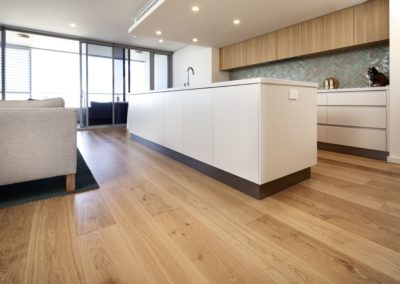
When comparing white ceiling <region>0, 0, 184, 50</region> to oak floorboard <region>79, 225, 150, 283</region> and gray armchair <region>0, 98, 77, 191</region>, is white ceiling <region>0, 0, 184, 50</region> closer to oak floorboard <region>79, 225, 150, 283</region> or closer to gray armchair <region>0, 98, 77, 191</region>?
gray armchair <region>0, 98, 77, 191</region>

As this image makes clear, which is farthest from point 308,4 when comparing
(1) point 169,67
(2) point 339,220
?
(1) point 169,67

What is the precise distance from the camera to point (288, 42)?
4195mm

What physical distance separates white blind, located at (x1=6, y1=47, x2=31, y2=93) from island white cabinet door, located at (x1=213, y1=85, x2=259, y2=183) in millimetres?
7201

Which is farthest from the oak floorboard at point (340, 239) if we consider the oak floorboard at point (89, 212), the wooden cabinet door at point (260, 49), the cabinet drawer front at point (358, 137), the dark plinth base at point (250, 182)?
the wooden cabinet door at point (260, 49)

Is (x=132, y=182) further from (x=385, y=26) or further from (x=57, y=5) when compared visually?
(x=57, y=5)

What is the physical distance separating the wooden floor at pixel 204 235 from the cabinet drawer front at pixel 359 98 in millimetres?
1309

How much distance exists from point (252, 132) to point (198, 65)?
5.12m

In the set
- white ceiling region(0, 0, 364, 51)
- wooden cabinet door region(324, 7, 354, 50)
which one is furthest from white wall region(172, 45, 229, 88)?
wooden cabinet door region(324, 7, 354, 50)

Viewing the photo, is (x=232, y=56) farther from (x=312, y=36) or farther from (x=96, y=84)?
(x=96, y=84)

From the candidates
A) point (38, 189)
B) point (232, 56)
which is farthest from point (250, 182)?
point (232, 56)

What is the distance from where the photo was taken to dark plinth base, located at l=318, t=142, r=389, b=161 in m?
2.81

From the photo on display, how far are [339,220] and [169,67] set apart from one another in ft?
23.4

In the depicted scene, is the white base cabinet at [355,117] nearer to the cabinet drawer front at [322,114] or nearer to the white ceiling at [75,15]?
the cabinet drawer front at [322,114]

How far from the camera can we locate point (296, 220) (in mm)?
1323
